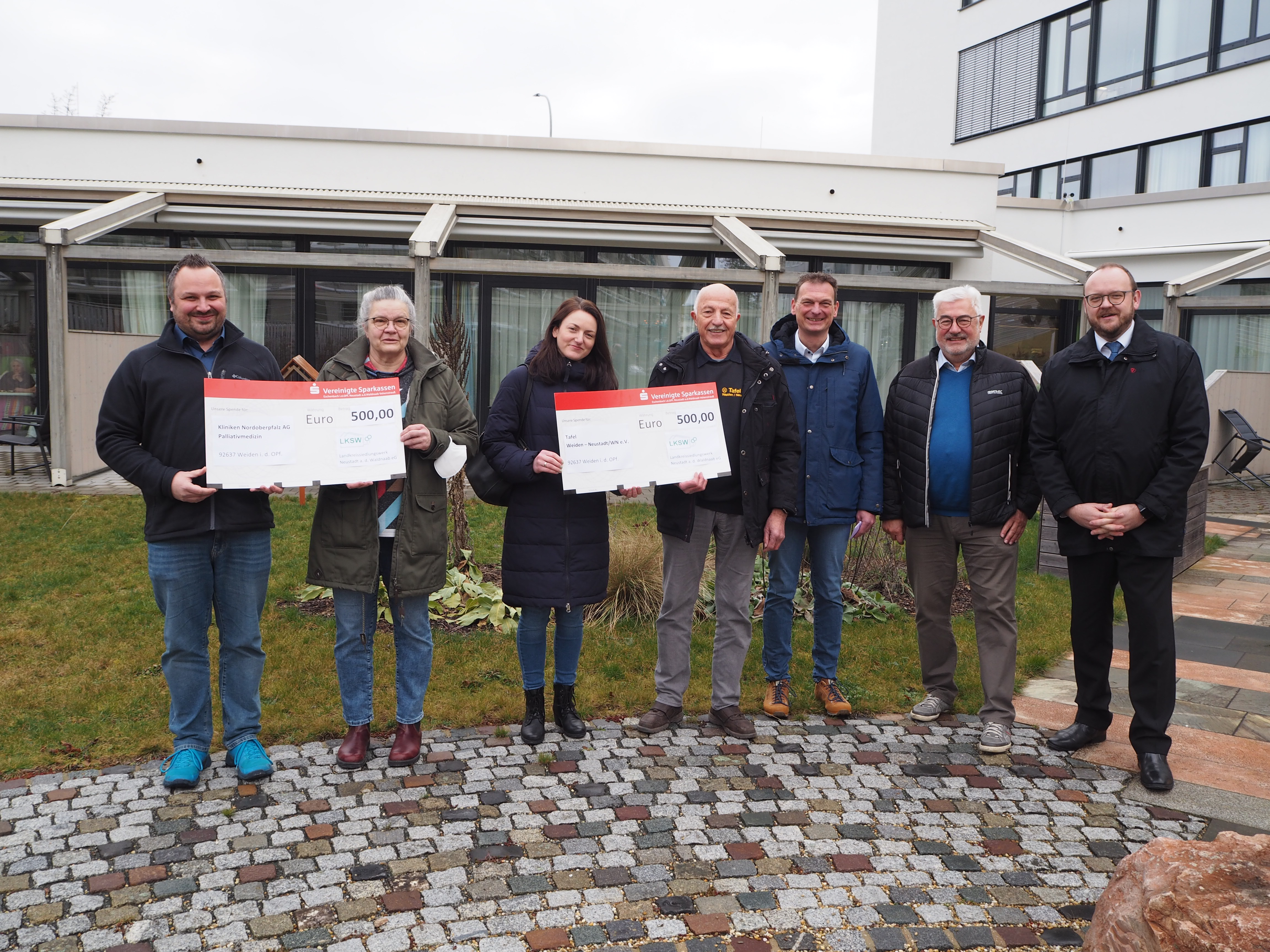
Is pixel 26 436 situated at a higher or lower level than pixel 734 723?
higher

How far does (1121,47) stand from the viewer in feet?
71.8

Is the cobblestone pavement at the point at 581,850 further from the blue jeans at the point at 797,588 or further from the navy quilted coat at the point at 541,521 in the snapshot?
the navy quilted coat at the point at 541,521

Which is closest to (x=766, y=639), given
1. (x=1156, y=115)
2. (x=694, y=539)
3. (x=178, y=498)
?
(x=694, y=539)

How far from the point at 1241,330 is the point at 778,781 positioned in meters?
16.9

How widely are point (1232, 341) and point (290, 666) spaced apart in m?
17.6

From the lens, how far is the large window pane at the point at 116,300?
13.4 meters

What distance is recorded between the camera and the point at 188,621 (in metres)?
Answer: 3.95

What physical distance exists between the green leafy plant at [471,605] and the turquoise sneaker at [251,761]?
6.88ft

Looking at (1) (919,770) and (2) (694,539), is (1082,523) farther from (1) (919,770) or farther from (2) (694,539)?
(2) (694,539)

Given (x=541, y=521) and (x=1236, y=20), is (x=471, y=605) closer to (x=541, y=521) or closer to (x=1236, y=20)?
(x=541, y=521)

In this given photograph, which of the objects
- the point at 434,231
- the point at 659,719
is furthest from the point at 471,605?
the point at 434,231

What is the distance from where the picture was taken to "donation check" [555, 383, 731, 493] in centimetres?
432

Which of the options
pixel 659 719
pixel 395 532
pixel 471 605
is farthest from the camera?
pixel 471 605

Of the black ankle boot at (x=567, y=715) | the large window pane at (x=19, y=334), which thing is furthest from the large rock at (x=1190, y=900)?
the large window pane at (x=19, y=334)
